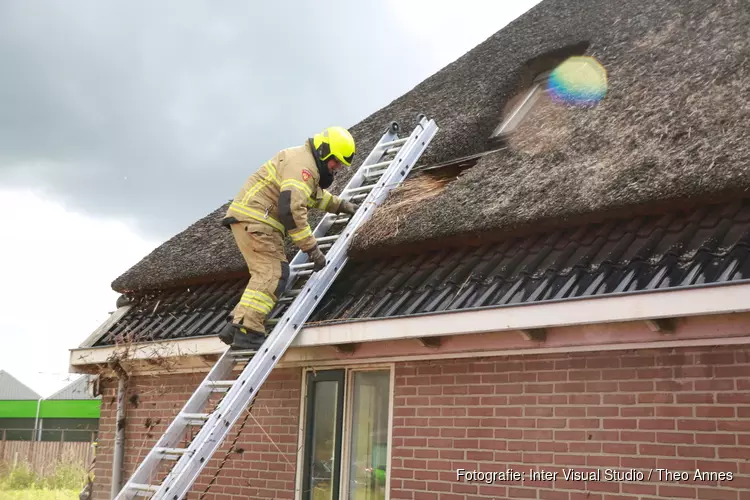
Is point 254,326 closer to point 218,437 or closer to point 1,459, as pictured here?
point 218,437

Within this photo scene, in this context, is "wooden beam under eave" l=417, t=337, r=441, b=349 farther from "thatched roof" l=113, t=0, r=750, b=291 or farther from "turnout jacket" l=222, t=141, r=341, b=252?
"turnout jacket" l=222, t=141, r=341, b=252

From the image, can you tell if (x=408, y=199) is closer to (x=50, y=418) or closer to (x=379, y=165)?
(x=379, y=165)

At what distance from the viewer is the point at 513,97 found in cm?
876

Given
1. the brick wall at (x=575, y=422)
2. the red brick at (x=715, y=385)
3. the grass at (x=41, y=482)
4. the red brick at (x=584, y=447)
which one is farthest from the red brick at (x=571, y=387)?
the grass at (x=41, y=482)

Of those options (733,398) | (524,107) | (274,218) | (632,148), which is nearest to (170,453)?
(274,218)

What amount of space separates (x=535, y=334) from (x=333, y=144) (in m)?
2.25

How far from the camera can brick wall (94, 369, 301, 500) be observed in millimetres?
7064

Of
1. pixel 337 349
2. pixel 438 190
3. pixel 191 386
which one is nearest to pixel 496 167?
pixel 438 190

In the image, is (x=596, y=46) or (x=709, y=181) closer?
(x=709, y=181)

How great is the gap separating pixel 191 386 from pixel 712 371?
17.0ft

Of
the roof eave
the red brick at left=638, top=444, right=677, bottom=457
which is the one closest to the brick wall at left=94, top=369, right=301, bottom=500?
the roof eave

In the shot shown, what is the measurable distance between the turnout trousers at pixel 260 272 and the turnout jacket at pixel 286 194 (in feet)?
0.26

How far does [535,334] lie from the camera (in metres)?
5.17

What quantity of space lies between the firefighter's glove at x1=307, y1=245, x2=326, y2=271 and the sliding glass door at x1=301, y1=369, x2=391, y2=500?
3.13 ft
